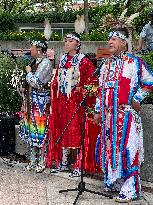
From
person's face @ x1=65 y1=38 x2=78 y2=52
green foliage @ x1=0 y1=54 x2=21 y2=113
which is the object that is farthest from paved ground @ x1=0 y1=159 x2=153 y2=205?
person's face @ x1=65 y1=38 x2=78 y2=52

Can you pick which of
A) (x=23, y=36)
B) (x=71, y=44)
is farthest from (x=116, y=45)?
(x=23, y=36)

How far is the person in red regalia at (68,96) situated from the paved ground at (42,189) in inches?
15.0

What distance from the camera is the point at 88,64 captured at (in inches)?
305

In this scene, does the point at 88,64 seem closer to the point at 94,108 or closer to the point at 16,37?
the point at 94,108

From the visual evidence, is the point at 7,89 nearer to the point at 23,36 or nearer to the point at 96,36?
the point at 96,36

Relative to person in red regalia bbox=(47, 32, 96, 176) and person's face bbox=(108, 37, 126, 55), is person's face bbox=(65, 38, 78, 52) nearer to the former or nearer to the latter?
person in red regalia bbox=(47, 32, 96, 176)

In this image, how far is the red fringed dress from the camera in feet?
25.2

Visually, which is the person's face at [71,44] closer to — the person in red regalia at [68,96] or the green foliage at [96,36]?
the person in red regalia at [68,96]

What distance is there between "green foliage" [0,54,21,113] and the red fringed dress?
1.36 meters

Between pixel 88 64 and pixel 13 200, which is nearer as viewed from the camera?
pixel 13 200

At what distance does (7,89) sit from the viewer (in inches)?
357

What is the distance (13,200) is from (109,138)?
4.44 ft

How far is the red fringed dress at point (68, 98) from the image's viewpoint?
769 centimetres

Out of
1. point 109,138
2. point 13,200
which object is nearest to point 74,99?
point 109,138
